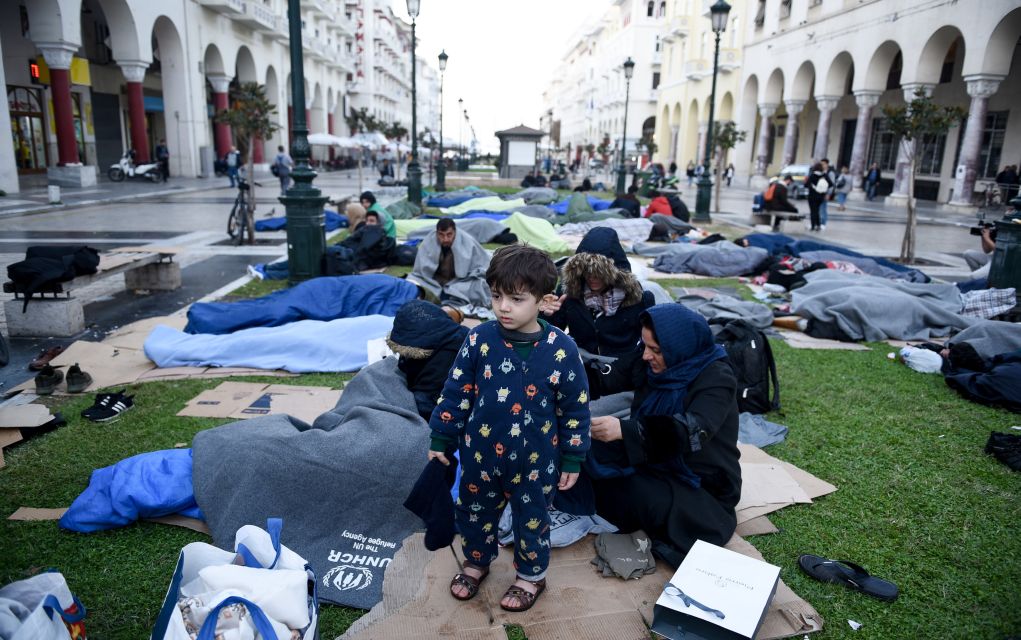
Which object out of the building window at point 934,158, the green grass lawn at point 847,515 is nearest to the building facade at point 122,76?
the green grass lawn at point 847,515

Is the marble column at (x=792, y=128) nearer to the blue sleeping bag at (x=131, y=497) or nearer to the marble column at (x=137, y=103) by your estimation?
the marble column at (x=137, y=103)

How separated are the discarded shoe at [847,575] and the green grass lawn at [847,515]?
Result: 0.14 feet

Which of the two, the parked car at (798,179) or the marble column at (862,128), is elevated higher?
the marble column at (862,128)

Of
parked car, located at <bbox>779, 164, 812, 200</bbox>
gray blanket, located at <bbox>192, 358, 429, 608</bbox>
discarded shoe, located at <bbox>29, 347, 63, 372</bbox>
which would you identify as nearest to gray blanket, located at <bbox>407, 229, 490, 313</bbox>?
discarded shoe, located at <bbox>29, 347, 63, 372</bbox>

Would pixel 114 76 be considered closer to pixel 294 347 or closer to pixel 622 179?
pixel 622 179

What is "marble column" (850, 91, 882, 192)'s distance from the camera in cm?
2428

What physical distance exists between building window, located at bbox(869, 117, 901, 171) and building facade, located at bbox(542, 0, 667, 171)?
44.0 feet

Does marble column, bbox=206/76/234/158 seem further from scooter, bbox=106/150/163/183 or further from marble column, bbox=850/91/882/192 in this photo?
marble column, bbox=850/91/882/192

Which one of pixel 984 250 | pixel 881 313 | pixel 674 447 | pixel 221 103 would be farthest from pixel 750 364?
pixel 221 103

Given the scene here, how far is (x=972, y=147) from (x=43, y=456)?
76.8 ft

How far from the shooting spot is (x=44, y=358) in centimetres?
529

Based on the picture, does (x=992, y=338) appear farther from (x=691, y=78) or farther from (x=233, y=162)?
(x=691, y=78)

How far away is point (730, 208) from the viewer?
20.8 meters

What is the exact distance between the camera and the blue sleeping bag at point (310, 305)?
6012mm
